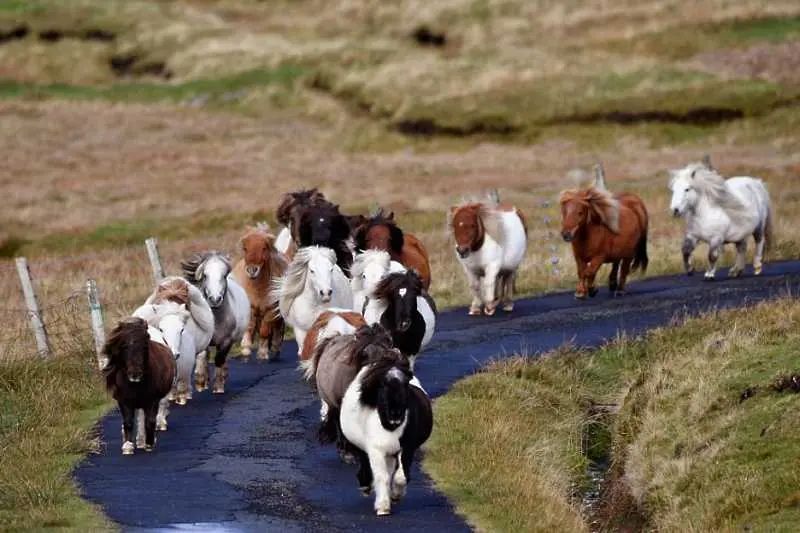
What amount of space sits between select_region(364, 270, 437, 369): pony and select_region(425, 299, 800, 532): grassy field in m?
0.86

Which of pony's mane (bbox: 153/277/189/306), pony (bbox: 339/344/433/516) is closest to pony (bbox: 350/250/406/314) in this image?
pony's mane (bbox: 153/277/189/306)

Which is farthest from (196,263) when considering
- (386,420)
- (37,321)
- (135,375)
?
(386,420)

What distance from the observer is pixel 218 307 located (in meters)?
18.9

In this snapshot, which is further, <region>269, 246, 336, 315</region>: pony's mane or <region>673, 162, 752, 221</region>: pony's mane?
<region>673, 162, 752, 221</region>: pony's mane

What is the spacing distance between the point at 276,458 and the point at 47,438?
98.7 inches

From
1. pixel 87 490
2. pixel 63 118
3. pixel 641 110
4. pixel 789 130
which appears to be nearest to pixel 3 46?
pixel 63 118

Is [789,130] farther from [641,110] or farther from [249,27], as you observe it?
[249,27]

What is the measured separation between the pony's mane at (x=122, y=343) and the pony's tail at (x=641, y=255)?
12.9 m

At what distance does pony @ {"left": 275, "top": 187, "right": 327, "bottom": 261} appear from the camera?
847 inches

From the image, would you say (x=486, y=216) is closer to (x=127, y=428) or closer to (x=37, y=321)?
(x=37, y=321)

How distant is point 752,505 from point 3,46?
97.7 meters

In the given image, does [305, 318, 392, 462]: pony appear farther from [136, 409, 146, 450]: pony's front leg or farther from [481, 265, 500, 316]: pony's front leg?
[481, 265, 500, 316]: pony's front leg

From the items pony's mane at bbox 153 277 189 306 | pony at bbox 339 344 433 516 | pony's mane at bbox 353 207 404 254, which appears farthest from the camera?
pony's mane at bbox 353 207 404 254

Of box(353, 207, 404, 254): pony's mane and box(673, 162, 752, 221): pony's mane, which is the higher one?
box(353, 207, 404, 254): pony's mane
